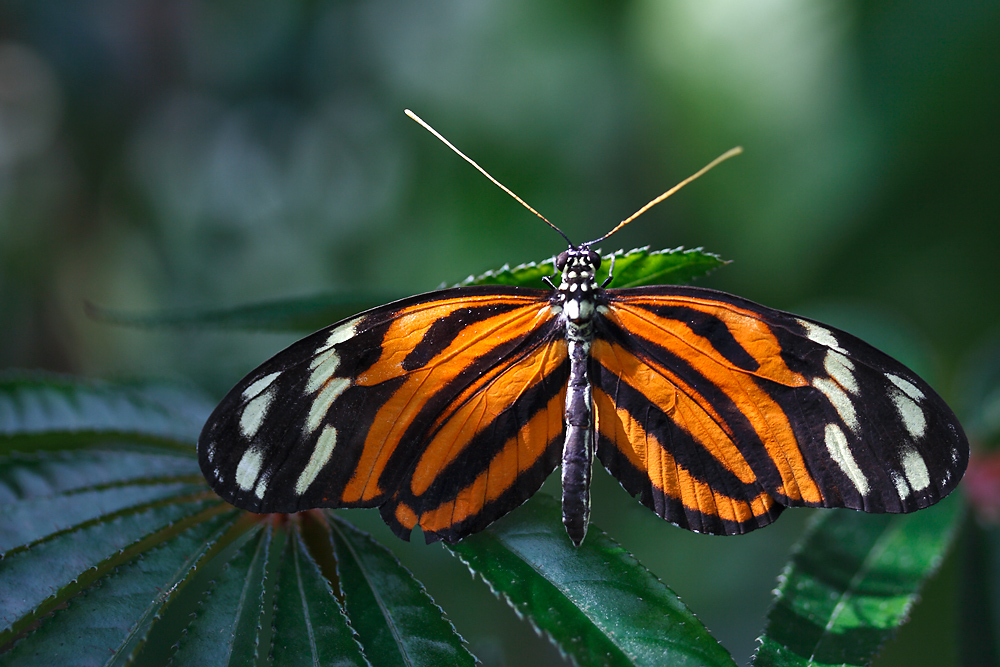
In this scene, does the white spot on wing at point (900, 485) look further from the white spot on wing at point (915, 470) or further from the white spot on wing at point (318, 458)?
the white spot on wing at point (318, 458)

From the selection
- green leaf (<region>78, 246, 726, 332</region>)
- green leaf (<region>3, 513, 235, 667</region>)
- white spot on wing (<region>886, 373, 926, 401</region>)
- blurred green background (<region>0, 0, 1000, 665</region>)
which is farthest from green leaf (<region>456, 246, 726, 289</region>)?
blurred green background (<region>0, 0, 1000, 665</region>)

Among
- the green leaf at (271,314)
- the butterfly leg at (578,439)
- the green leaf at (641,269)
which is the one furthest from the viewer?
the green leaf at (271,314)

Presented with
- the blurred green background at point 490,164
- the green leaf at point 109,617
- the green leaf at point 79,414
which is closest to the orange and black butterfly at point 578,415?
the green leaf at point 109,617

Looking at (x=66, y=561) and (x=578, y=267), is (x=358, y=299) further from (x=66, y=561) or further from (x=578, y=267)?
(x=66, y=561)

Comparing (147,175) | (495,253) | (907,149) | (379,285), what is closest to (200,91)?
(147,175)

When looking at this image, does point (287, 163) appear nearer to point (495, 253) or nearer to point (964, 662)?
point (495, 253)

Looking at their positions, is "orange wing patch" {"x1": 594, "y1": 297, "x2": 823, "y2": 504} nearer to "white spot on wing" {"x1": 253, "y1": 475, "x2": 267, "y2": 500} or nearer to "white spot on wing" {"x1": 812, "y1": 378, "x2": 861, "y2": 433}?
"white spot on wing" {"x1": 812, "y1": 378, "x2": 861, "y2": 433}
